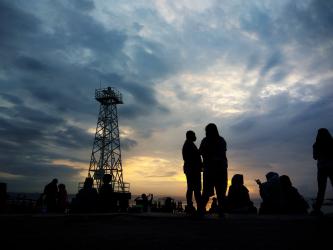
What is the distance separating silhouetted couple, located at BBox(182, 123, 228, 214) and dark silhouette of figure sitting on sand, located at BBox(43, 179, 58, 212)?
7.42 m

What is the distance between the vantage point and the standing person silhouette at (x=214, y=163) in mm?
6691

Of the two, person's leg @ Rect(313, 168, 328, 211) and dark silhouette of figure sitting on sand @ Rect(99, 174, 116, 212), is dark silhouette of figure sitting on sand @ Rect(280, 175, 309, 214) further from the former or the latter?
dark silhouette of figure sitting on sand @ Rect(99, 174, 116, 212)

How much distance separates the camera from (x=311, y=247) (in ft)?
8.63

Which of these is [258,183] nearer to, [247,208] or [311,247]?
[247,208]

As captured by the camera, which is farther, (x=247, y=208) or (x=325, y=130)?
(x=247, y=208)

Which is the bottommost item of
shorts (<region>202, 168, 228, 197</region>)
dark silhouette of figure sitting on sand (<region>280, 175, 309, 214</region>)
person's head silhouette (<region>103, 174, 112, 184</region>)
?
dark silhouette of figure sitting on sand (<region>280, 175, 309, 214</region>)

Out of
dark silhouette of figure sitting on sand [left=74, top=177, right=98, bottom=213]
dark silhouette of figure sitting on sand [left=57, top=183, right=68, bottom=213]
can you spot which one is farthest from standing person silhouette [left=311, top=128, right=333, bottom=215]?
dark silhouette of figure sitting on sand [left=57, top=183, right=68, bottom=213]

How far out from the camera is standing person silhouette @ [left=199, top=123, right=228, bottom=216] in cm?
669

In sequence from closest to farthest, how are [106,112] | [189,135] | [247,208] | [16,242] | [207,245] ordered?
[207,245] → [16,242] → [189,135] → [247,208] → [106,112]

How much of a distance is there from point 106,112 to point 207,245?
139ft

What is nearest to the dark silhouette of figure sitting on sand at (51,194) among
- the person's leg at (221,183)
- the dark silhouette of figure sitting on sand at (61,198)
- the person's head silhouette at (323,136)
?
the dark silhouette of figure sitting on sand at (61,198)

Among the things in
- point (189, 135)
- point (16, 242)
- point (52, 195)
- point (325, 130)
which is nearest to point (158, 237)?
point (16, 242)

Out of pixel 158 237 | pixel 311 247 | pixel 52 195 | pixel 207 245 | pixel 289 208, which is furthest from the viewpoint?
pixel 52 195

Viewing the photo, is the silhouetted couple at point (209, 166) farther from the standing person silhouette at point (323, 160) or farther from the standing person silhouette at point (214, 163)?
the standing person silhouette at point (323, 160)
